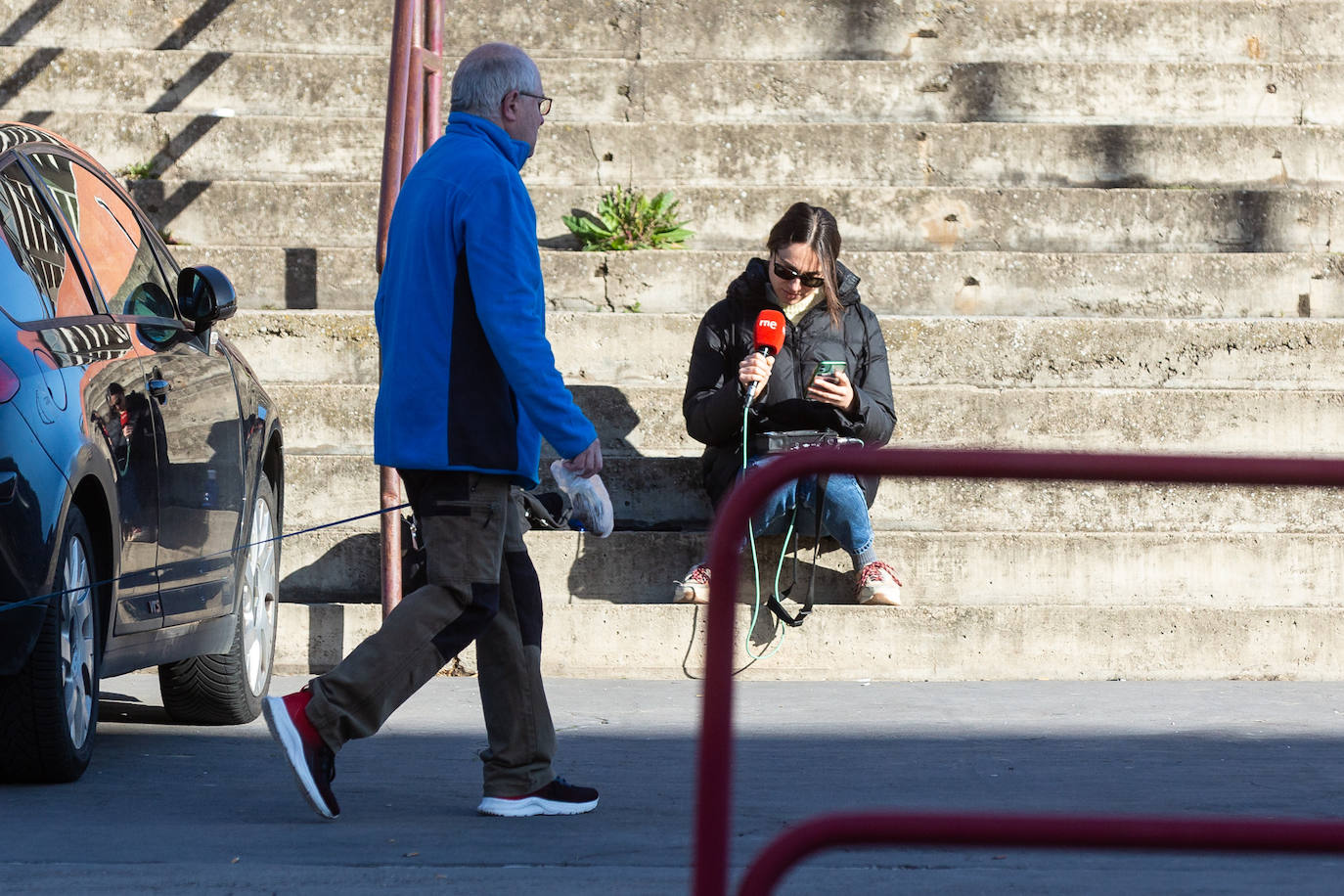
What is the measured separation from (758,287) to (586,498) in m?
2.64

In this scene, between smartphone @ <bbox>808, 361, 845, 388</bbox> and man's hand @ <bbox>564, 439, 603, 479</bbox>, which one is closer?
man's hand @ <bbox>564, 439, 603, 479</bbox>

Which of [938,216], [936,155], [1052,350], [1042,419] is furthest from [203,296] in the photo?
[936,155]

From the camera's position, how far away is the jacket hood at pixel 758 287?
7.02 meters

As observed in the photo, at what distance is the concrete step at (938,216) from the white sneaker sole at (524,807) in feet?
17.8

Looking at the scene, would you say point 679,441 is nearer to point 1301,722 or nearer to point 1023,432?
point 1023,432

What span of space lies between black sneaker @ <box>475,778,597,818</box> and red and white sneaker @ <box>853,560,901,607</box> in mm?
2449

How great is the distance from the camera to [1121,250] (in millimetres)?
9609

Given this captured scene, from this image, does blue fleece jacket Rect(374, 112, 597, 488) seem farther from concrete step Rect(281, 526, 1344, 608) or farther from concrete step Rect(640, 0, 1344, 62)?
concrete step Rect(640, 0, 1344, 62)

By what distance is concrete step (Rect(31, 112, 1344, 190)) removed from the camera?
9969mm

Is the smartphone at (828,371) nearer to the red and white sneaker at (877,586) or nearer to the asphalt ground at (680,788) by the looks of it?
the red and white sneaker at (877,586)

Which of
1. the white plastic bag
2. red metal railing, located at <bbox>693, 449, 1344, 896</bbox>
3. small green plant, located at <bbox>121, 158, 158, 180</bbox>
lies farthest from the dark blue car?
small green plant, located at <bbox>121, 158, 158, 180</bbox>

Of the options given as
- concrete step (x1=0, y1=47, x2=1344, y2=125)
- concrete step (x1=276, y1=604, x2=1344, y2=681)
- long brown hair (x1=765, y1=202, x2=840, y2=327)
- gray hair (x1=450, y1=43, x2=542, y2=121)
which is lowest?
concrete step (x1=276, y1=604, x2=1344, y2=681)

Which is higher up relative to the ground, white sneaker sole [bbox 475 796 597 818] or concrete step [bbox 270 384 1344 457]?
concrete step [bbox 270 384 1344 457]

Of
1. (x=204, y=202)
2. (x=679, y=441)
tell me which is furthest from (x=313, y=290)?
(x=679, y=441)
